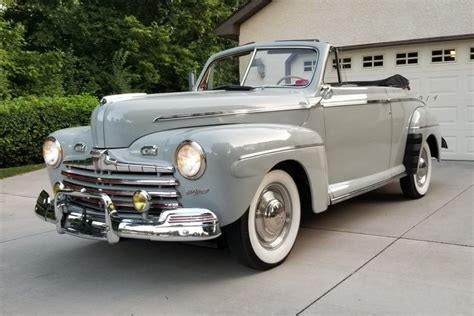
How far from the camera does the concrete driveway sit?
3.19 metres

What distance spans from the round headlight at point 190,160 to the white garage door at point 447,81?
7.41 m

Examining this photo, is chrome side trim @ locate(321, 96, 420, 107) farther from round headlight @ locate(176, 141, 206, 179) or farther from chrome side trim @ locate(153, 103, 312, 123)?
round headlight @ locate(176, 141, 206, 179)

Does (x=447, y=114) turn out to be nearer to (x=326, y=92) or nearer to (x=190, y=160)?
(x=326, y=92)

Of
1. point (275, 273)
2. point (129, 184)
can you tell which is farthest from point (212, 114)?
A: point (275, 273)

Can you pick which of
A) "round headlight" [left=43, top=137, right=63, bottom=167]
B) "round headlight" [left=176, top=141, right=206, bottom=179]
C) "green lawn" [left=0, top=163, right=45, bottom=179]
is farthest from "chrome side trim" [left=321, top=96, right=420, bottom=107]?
"green lawn" [left=0, top=163, right=45, bottom=179]

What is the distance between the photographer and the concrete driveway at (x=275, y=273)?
3193mm

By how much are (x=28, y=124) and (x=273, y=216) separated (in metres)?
7.72

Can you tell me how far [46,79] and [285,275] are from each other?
12.7 metres

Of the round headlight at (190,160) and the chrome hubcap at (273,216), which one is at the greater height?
the round headlight at (190,160)

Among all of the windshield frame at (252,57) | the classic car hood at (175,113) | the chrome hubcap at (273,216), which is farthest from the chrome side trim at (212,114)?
the chrome hubcap at (273,216)

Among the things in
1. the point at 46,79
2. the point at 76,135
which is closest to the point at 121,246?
the point at 76,135

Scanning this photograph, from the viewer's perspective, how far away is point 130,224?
3271 mm

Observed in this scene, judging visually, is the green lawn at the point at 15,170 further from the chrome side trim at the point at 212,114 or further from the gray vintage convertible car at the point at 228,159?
the chrome side trim at the point at 212,114

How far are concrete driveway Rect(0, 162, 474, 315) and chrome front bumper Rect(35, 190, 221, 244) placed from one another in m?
0.44
